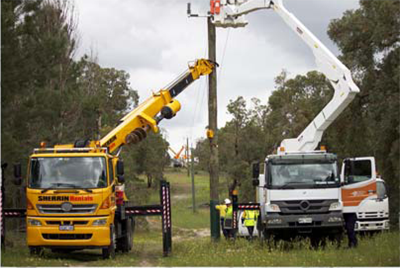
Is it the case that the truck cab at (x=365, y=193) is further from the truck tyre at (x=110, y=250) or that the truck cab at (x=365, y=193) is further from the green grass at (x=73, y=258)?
the truck tyre at (x=110, y=250)

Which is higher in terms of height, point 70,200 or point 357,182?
point 357,182

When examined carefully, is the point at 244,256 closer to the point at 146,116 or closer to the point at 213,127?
the point at 146,116

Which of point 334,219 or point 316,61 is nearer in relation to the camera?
point 334,219

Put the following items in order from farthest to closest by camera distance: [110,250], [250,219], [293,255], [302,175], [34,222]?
[250,219] → [302,175] → [110,250] → [34,222] → [293,255]

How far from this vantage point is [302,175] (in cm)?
1769

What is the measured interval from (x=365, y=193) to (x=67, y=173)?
9.46 m

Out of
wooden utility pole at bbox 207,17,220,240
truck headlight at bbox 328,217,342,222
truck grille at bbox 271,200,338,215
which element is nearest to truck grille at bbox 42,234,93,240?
truck grille at bbox 271,200,338,215

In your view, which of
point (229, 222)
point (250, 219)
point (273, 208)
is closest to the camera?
point (273, 208)

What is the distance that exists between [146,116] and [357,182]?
266 inches

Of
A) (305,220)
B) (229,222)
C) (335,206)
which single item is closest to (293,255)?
(305,220)

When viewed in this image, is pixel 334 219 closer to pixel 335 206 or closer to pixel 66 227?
pixel 335 206

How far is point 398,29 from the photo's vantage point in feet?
94.7

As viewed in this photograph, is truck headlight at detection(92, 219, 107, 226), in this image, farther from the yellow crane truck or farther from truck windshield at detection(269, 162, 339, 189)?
truck windshield at detection(269, 162, 339, 189)

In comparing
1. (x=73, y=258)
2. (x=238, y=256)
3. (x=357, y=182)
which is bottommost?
(x=73, y=258)
